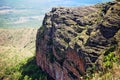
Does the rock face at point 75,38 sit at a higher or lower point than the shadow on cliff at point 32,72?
higher

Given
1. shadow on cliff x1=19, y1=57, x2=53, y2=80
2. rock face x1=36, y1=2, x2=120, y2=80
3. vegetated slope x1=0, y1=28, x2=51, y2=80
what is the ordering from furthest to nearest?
vegetated slope x1=0, y1=28, x2=51, y2=80 → shadow on cliff x1=19, y1=57, x2=53, y2=80 → rock face x1=36, y1=2, x2=120, y2=80

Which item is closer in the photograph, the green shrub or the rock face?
the green shrub

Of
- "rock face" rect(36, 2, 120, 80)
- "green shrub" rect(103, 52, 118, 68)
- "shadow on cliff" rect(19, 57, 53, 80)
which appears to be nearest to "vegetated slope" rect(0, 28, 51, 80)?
"shadow on cliff" rect(19, 57, 53, 80)

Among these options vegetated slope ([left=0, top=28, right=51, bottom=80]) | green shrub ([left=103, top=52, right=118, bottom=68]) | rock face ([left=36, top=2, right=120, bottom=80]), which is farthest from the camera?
vegetated slope ([left=0, top=28, right=51, bottom=80])

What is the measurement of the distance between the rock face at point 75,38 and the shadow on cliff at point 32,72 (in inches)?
63.1

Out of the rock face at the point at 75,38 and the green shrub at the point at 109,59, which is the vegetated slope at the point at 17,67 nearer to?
the rock face at the point at 75,38

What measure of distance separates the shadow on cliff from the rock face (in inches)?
63.1

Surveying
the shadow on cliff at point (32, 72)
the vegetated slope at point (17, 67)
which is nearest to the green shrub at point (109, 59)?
the shadow on cliff at point (32, 72)

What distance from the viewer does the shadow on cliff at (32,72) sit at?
76688 mm

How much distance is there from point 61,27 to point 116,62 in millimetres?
28473

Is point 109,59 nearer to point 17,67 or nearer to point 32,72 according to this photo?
point 32,72

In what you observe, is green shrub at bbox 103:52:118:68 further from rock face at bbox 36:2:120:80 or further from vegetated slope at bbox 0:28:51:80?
vegetated slope at bbox 0:28:51:80

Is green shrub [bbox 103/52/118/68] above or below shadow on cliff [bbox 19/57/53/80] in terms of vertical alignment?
above

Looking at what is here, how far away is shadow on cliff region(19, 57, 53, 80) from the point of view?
76.7 m
